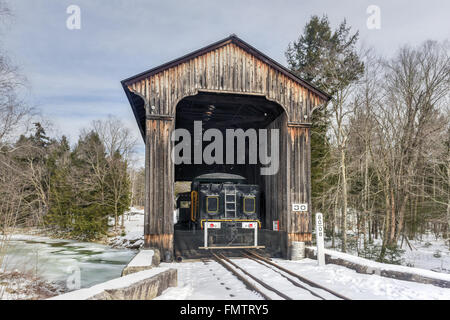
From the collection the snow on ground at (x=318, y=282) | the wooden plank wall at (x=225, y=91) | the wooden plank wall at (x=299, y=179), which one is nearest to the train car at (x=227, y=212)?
the wooden plank wall at (x=225, y=91)

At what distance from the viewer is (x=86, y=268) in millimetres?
16672

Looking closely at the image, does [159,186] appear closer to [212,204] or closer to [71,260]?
[212,204]

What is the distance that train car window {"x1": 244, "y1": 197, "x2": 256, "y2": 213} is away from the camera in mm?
14029

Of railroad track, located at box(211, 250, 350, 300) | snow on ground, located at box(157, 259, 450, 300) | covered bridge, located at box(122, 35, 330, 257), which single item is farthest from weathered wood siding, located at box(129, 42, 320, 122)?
railroad track, located at box(211, 250, 350, 300)

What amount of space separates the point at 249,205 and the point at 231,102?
4.41 metres

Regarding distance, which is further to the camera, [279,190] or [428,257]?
[428,257]

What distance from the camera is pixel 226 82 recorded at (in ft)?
38.8

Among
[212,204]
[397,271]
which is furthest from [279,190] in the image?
[397,271]

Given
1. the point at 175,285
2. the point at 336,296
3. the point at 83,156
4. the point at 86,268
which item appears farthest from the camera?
the point at 83,156
